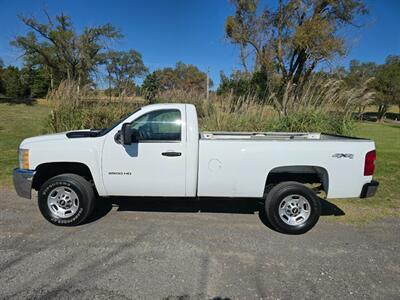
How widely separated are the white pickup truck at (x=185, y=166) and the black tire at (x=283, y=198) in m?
0.01

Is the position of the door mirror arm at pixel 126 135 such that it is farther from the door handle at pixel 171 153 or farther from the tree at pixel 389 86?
the tree at pixel 389 86

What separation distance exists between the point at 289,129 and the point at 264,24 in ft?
52.7

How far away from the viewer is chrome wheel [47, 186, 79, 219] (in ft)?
13.3

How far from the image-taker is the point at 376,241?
3.76m

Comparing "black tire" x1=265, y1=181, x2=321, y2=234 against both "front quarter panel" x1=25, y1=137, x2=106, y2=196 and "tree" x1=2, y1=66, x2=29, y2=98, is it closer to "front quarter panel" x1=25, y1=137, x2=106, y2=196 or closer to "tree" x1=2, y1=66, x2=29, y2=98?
"front quarter panel" x1=25, y1=137, x2=106, y2=196

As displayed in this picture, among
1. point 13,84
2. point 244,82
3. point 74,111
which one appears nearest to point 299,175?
point 74,111

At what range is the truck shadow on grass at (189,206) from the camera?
4.75 metres

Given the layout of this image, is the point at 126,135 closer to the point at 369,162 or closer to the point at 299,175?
the point at 299,175

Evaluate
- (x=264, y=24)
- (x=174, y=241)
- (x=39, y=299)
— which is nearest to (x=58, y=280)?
(x=39, y=299)

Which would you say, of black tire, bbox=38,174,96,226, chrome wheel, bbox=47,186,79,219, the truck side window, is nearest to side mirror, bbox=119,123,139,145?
the truck side window

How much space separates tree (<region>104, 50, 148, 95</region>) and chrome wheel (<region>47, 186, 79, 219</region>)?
20.1ft

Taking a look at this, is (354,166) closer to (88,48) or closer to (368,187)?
(368,187)

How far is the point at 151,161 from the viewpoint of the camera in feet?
12.9

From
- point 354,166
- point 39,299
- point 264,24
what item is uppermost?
point 264,24
